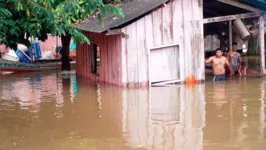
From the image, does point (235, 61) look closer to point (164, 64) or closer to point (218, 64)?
point (218, 64)

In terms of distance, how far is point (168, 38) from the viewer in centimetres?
1653

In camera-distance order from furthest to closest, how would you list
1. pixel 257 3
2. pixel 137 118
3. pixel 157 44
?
pixel 257 3, pixel 157 44, pixel 137 118

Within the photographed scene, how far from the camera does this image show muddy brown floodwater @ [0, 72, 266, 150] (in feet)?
28.2

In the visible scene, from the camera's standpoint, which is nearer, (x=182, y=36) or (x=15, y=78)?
(x=182, y=36)

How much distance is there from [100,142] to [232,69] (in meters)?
11.6

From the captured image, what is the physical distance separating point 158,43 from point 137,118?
5.96 metres

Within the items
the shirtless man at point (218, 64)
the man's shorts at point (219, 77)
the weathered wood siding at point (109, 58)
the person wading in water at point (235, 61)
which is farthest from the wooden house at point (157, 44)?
the person wading in water at point (235, 61)

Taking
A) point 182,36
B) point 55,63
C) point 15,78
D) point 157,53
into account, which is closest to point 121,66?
point 157,53

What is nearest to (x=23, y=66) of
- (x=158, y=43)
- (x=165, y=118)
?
(x=158, y=43)

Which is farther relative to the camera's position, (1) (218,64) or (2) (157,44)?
(1) (218,64)

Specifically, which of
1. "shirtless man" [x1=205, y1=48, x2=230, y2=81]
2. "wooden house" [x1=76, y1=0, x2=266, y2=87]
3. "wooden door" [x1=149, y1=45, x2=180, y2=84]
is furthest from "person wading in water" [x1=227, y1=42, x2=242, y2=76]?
"wooden door" [x1=149, y1=45, x2=180, y2=84]

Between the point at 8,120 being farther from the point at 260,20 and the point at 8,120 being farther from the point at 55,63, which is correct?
the point at 55,63

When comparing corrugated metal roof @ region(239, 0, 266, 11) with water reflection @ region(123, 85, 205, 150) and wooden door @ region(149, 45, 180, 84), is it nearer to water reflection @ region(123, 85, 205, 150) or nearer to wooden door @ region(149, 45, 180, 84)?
wooden door @ region(149, 45, 180, 84)

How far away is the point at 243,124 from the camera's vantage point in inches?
388
